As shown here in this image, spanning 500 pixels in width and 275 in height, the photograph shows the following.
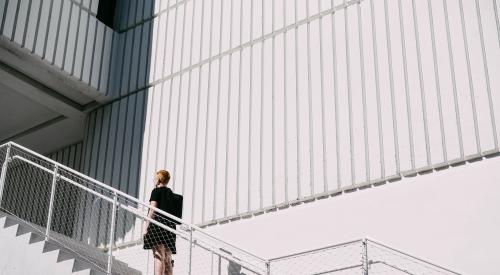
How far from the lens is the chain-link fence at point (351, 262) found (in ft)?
32.5

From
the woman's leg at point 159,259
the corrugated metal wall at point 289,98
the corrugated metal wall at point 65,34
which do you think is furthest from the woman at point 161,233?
the corrugated metal wall at point 65,34

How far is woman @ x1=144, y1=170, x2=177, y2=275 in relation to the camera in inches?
371

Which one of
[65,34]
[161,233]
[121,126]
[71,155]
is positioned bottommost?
[161,233]

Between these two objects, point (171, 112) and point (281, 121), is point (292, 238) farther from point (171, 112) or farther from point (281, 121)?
point (171, 112)

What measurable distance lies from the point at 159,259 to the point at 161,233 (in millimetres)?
375

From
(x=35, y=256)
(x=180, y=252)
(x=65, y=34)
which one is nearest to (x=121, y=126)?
(x=65, y=34)

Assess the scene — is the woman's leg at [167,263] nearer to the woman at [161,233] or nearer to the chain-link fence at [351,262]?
the woman at [161,233]

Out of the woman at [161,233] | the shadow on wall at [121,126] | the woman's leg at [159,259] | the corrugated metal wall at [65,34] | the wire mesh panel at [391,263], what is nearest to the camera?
the woman's leg at [159,259]

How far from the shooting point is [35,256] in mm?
9250

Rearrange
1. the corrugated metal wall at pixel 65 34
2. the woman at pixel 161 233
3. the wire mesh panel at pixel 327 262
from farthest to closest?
the corrugated metal wall at pixel 65 34 → the wire mesh panel at pixel 327 262 → the woman at pixel 161 233

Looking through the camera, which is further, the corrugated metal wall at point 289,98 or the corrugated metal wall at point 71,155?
the corrugated metal wall at point 71,155

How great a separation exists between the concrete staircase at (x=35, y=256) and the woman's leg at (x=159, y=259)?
54cm

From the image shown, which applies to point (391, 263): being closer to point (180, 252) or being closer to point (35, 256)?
point (180, 252)

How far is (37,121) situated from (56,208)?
207 centimetres
